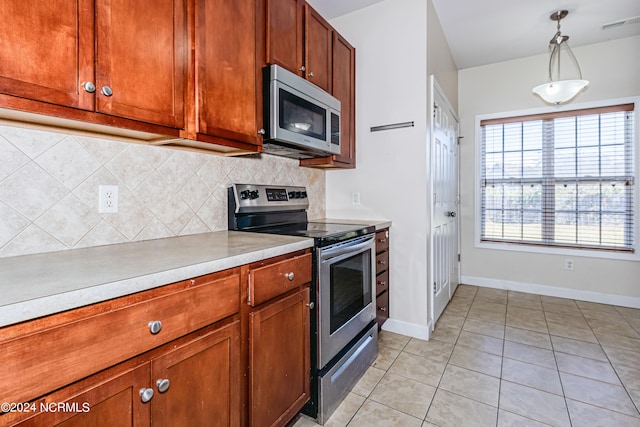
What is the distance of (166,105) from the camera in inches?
50.2

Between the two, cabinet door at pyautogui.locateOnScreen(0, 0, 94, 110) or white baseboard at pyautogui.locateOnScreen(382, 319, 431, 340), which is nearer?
cabinet door at pyautogui.locateOnScreen(0, 0, 94, 110)

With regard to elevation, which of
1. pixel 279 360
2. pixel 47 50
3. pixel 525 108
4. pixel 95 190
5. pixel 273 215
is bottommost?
pixel 279 360

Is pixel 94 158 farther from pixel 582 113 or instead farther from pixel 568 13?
pixel 582 113

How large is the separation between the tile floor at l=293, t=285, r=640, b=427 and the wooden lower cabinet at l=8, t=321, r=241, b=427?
Answer: 2.27 feet

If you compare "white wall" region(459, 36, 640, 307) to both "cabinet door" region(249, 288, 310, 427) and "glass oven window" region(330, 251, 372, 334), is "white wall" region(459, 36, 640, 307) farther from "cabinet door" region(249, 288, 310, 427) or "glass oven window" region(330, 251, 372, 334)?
"cabinet door" region(249, 288, 310, 427)

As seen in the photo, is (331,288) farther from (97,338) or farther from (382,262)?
(97,338)

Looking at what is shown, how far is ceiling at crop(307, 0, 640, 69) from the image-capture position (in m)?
2.61

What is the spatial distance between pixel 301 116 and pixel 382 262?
51.1 inches

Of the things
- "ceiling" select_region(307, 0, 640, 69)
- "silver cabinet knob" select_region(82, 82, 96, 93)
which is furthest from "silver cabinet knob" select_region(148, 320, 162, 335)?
"ceiling" select_region(307, 0, 640, 69)

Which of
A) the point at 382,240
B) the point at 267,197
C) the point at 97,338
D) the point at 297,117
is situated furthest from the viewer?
the point at 382,240

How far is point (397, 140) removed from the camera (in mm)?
2566

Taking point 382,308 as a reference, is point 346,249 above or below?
above

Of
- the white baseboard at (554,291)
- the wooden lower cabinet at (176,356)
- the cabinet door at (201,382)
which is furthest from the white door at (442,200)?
the cabinet door at (201,382)

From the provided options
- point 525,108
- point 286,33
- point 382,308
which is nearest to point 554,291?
point 525,108
